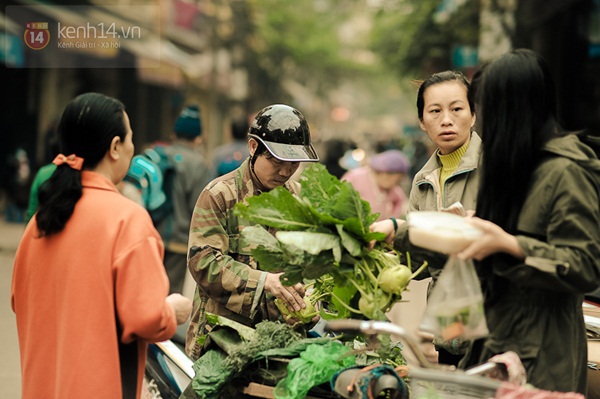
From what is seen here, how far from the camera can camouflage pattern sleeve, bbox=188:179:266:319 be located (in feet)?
12.9

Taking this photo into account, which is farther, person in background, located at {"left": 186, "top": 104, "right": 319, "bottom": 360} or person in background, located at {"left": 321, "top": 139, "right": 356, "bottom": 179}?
person in background, located at {"left": 321, "top": 139, "right": 356, "bottom": 179}

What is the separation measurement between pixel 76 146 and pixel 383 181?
6347mm

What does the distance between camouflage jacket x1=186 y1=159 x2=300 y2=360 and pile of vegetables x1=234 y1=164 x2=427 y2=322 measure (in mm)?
614

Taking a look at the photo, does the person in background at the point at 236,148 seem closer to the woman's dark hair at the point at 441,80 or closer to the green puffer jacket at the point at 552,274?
the woman's dark hair at the point at 441,80

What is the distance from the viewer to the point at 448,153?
4148 millimetres

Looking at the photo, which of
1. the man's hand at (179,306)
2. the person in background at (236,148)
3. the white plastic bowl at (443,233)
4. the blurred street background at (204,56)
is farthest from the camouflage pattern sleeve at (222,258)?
the person in background at (236,148)

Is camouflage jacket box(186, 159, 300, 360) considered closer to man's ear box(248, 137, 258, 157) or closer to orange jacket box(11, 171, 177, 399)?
man's ear box(248, 137, 258, 157)

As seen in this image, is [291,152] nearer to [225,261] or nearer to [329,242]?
[225,261]

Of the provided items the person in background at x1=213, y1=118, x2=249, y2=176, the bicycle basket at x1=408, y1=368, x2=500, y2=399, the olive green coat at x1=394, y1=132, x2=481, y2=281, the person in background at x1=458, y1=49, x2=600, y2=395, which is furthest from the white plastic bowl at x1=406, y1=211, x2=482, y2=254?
the person in background at x1=213, y1=118, x2=249, y2=176

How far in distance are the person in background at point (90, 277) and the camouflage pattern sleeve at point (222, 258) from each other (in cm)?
59

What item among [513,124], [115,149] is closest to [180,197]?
[115,149]

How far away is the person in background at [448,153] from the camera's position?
12.8 feet

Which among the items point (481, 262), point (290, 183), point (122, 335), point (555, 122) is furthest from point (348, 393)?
point (290, 183)

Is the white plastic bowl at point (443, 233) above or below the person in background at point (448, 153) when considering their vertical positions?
below
